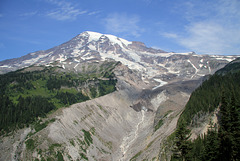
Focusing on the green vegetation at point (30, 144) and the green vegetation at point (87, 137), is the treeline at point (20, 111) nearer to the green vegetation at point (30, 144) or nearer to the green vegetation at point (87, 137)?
the green vegetation at point (30, 144)

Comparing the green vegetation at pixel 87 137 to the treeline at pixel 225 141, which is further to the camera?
the green vegetation at pixel 87 137

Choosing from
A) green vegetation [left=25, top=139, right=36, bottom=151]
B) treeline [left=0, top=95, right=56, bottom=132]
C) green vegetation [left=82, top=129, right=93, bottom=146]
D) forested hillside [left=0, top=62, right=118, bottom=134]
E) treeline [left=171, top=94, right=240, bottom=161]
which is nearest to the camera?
treeline [left=171, top=94, right=240, bottom=161]

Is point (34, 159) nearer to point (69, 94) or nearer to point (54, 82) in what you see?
point (69, 94)

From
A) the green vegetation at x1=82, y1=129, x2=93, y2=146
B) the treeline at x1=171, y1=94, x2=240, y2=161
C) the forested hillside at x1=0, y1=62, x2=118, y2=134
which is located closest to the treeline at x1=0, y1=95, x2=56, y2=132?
the forested hillside at x1=0, y1=62, x2=118, y2=134

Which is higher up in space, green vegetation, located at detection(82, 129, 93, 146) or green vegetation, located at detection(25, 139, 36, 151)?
green vegetation, located at detection(25, 139, 36, 151)

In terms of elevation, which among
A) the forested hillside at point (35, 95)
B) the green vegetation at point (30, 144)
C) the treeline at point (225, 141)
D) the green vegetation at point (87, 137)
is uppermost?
the forested hillside at point (35, 95)

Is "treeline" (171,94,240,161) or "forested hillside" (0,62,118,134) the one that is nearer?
"treeline" (171,94,240,161)

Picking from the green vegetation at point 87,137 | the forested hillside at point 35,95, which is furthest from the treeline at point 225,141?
the forested hillside at point 35,95

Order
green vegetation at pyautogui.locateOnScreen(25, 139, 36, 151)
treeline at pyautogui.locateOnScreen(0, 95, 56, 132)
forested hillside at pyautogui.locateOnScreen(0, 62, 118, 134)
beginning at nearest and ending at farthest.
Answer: green vegetation at pyautogui.locateOnScreen(25, 139, 36, 151) < treeline at pyautogui.locateOnScreen(0, 95, 56, 132) < forested hillside at pyautogui.locateOnScreen(0, 62, 118, 134)

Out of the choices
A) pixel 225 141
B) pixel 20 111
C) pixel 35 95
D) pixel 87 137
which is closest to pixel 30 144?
pixel 20 111

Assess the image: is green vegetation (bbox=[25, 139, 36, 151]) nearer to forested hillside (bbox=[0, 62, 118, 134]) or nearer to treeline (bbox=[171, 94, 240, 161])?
forested hillside (bbox=[0, 62, 118, 134])

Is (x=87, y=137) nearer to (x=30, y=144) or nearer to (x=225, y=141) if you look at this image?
(x=30, y=144)
